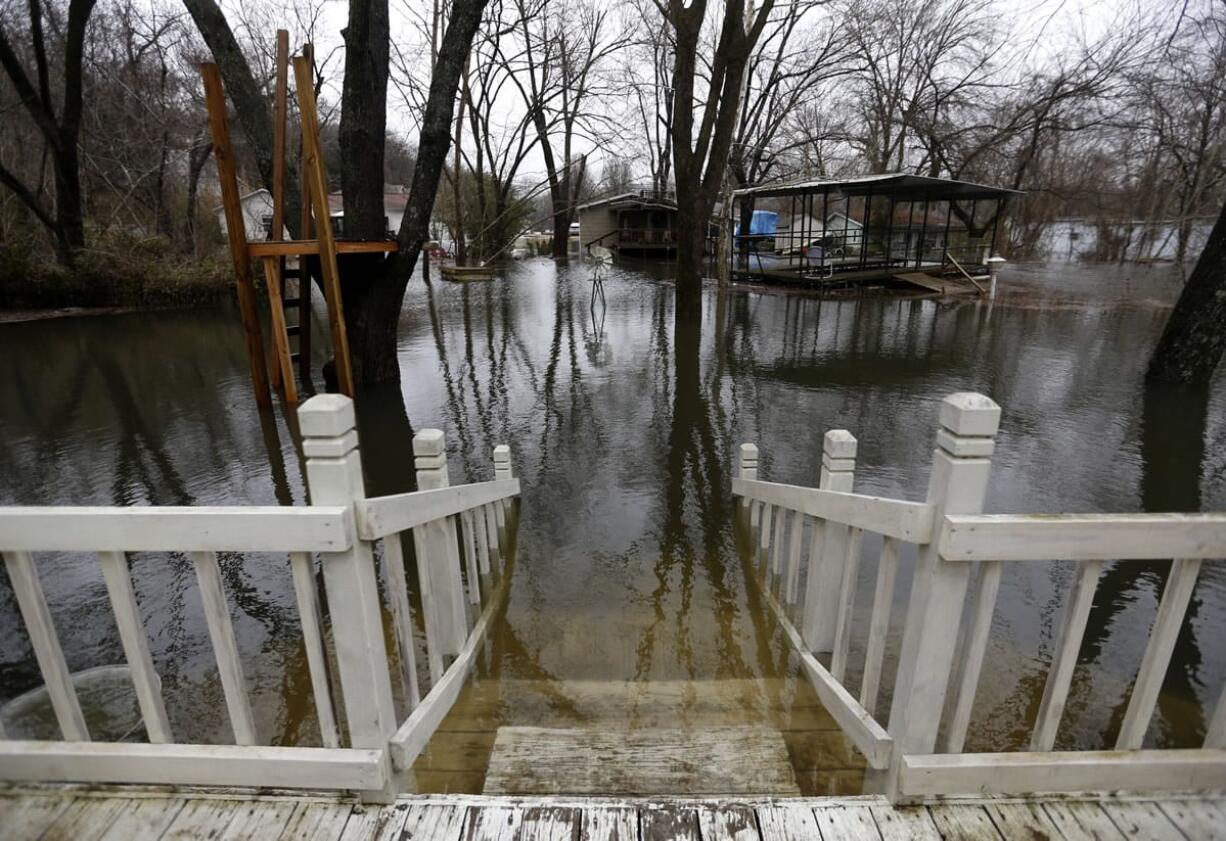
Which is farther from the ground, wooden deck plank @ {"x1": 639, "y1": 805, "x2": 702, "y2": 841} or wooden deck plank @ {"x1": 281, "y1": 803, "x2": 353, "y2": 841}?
wooden deck plank @ {"x1": 639, "y1": 805, "x2": 702, "y2": 841}

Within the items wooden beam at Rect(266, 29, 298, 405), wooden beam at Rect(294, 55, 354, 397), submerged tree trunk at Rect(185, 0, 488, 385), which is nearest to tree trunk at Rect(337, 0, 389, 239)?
submerged tree trunk at Rect(185, 0, 488, 385)

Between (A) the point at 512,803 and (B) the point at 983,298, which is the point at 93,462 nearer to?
(A) the point at 512,803

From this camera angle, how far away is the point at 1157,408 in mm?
6828

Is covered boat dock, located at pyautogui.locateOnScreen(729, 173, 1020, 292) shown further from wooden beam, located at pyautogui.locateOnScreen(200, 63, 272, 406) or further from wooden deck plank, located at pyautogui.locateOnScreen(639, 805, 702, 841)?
wooden deck plank, located at pyautogui.locateOnScreen(639, 805, 702, 841)

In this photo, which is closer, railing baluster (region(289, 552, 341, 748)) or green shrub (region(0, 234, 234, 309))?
railing baluster (region(289, 552, 341, 748))

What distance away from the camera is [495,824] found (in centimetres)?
147

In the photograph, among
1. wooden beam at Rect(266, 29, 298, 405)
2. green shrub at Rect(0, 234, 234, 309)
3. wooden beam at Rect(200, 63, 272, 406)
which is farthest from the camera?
green shrub at Rect(0, 234, 234, 309)

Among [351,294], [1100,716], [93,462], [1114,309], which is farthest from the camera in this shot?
[1114,309]

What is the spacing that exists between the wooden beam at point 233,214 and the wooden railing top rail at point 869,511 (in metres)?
6.76

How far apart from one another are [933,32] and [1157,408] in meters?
22.5

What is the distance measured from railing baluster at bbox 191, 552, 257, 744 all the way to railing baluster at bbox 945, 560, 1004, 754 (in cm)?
177

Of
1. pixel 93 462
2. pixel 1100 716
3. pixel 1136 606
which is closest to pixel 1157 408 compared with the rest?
pixel 1136 606

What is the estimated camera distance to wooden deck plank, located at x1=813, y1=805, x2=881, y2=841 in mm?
1440

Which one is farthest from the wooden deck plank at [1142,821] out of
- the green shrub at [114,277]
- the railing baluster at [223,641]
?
the green shrub at [114,277]
